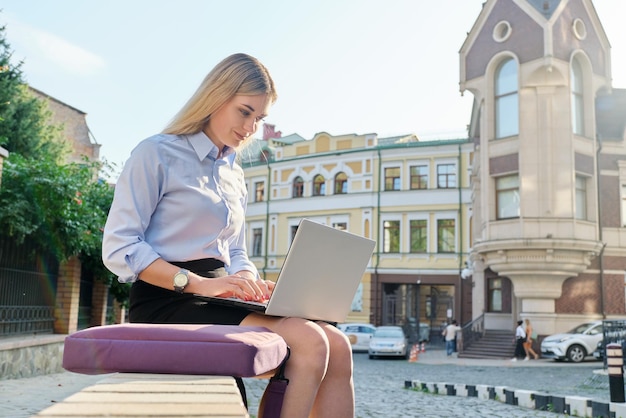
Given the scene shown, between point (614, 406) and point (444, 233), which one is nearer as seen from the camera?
point (614, 406)

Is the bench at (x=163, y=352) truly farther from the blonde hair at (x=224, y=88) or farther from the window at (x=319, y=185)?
the window at (x=319, y=185)

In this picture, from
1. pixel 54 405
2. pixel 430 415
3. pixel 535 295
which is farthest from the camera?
pixel 535 295

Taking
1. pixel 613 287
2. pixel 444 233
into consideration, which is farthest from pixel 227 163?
pixel 444 233

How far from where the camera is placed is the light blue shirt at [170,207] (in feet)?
8.66

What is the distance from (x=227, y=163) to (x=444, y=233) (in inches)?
1471

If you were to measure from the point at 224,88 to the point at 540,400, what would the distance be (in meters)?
7.57

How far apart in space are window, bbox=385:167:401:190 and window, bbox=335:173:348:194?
271 centimetres

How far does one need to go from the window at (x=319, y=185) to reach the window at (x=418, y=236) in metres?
6.33

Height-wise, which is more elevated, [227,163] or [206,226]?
[227,163]

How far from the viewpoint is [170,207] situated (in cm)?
283

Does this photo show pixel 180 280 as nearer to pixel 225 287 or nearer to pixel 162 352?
pixel 225 287

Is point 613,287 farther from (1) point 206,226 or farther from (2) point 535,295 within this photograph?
(1) point 206,226

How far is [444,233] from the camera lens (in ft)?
130

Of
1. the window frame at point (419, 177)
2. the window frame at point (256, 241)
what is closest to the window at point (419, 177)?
the window frame at point (419, 177)
